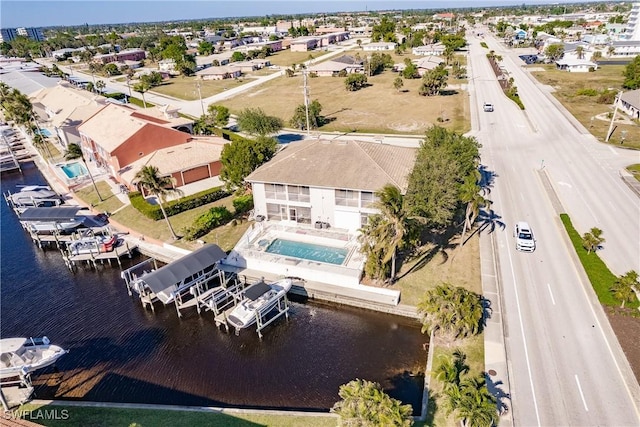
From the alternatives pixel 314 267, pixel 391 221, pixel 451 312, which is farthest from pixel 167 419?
pixel 391 221

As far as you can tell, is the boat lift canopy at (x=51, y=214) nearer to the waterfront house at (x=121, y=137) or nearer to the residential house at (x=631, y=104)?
the waterfront house at (x=121, y=137)

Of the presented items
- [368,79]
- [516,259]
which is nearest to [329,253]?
[516,259]

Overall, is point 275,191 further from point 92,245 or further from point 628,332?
point 628,332

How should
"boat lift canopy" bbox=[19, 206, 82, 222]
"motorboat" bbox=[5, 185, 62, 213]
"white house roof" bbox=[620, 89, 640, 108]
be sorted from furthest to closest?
"white house roof" bbox=[620, 89, 640, 108]
"motorboat" bbox=[5, 185, 62, 213]
"boat lift canopy" bbox=[19, 206, 82, 222]

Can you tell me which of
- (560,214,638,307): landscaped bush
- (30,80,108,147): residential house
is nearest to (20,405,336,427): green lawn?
(560,214,638,307): landscaped bush

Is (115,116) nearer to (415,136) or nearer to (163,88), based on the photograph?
(415,136)

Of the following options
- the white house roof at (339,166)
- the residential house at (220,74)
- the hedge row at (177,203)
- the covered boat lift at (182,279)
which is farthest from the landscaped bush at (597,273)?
the residential house at (220,74)

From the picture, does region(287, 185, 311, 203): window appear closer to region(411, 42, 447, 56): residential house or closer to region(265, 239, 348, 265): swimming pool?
region(265, 239, 348, 265): swimming pool
